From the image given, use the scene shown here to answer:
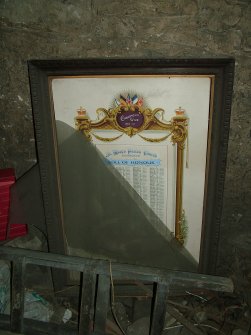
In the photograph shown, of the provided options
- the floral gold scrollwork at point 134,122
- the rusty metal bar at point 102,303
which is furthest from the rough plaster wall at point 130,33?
the rusty metal bar at point 102,303

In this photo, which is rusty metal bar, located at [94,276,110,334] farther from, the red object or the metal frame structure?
the red object

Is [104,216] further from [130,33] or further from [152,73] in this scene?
[130,33]

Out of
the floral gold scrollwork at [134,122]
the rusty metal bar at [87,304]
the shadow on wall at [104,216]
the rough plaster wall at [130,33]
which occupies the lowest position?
the rusty metal bar at [87,304]

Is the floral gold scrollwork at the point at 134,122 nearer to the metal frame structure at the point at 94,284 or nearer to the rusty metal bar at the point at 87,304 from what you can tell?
the metal frame structure at the point at 94,284

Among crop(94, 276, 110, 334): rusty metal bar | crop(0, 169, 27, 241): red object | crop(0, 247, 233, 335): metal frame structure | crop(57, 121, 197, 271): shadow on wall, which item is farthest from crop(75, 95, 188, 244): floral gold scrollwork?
crop(94, 276, 110, 334): rusty metal bar

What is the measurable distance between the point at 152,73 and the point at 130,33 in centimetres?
24

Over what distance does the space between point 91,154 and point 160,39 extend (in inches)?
30.9

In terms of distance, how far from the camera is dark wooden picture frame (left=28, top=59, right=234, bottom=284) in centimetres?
157

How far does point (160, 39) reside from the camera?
60.3 inches

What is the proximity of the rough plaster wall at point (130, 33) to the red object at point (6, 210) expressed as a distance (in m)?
0.55

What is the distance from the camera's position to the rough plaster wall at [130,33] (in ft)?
4.87

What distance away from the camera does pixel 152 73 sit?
1.60 meters

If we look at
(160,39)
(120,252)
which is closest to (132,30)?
(160,39)

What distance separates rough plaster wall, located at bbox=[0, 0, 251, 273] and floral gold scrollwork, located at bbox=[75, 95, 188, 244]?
280 mm
